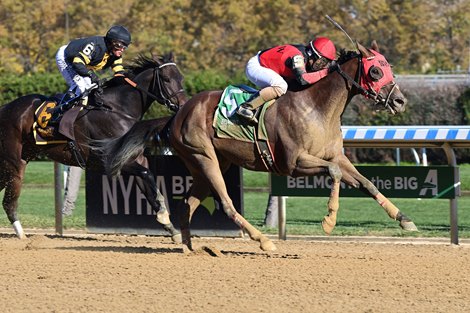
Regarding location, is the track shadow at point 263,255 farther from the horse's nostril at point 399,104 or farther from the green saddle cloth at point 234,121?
the horse's nostril at point 399,104

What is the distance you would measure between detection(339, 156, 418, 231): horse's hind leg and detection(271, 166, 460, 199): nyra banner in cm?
114

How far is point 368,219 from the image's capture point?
14352 mm

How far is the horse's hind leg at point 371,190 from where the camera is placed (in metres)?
9.17

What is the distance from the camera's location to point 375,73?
922 centimetres

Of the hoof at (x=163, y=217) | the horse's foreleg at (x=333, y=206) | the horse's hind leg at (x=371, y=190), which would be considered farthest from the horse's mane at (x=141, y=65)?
the horse's foreleg at (x=333, y=206)

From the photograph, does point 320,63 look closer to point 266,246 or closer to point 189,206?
point 266,246

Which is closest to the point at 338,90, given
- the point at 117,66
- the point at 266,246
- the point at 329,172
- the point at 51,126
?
the point at 329,172

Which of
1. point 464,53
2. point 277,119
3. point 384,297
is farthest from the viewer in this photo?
point 464,53

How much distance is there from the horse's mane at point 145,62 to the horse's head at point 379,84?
10.4ft

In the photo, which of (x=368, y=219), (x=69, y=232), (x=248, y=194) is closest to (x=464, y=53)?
(x=248, y=194)

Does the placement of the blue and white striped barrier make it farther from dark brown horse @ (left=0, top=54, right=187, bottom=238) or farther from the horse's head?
dark brown horse @ (left=0, top=54, right=187, bottom=238)

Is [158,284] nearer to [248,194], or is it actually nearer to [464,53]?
[248,194]

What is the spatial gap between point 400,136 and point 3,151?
4706 millimetres

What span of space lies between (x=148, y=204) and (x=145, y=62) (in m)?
1.70
